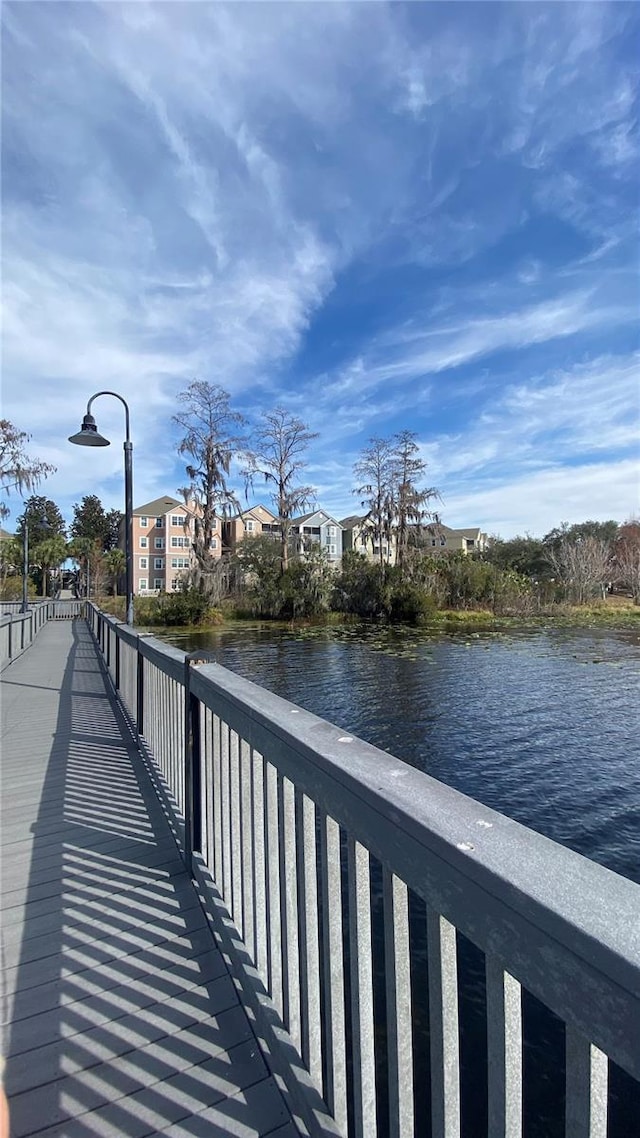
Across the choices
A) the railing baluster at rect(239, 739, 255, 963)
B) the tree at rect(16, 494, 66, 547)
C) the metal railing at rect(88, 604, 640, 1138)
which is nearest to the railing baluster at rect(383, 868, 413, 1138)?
the metal railing at rect(88, 604, 640, 1138)

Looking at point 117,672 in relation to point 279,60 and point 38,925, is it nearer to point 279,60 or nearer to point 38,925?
point 38,925

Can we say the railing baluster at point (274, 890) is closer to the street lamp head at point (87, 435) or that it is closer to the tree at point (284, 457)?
the street lamp head at point (87, 435)

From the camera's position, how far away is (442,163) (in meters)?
9.70

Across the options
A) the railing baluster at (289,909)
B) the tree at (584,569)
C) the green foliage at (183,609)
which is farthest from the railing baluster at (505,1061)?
the tree at (584,569)

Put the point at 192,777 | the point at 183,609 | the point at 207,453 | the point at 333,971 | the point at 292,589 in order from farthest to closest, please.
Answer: the point at 292,589 < the point at 207,453 < the point at 183,609 < the point at 192,777 < the point at 333,971

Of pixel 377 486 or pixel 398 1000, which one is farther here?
pixel 377 486

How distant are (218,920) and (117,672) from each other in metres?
5.26

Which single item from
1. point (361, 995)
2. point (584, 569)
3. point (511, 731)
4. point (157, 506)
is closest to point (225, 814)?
point (361, 995)

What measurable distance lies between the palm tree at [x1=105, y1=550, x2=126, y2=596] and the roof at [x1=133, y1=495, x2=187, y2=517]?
4291 millimetres

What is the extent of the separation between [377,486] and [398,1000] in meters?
30.2

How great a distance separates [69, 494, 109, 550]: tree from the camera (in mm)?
65688

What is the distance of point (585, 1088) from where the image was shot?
1.96ft

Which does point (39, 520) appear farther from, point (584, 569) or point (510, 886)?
point (510, 886)

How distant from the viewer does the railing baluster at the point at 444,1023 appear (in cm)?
85
